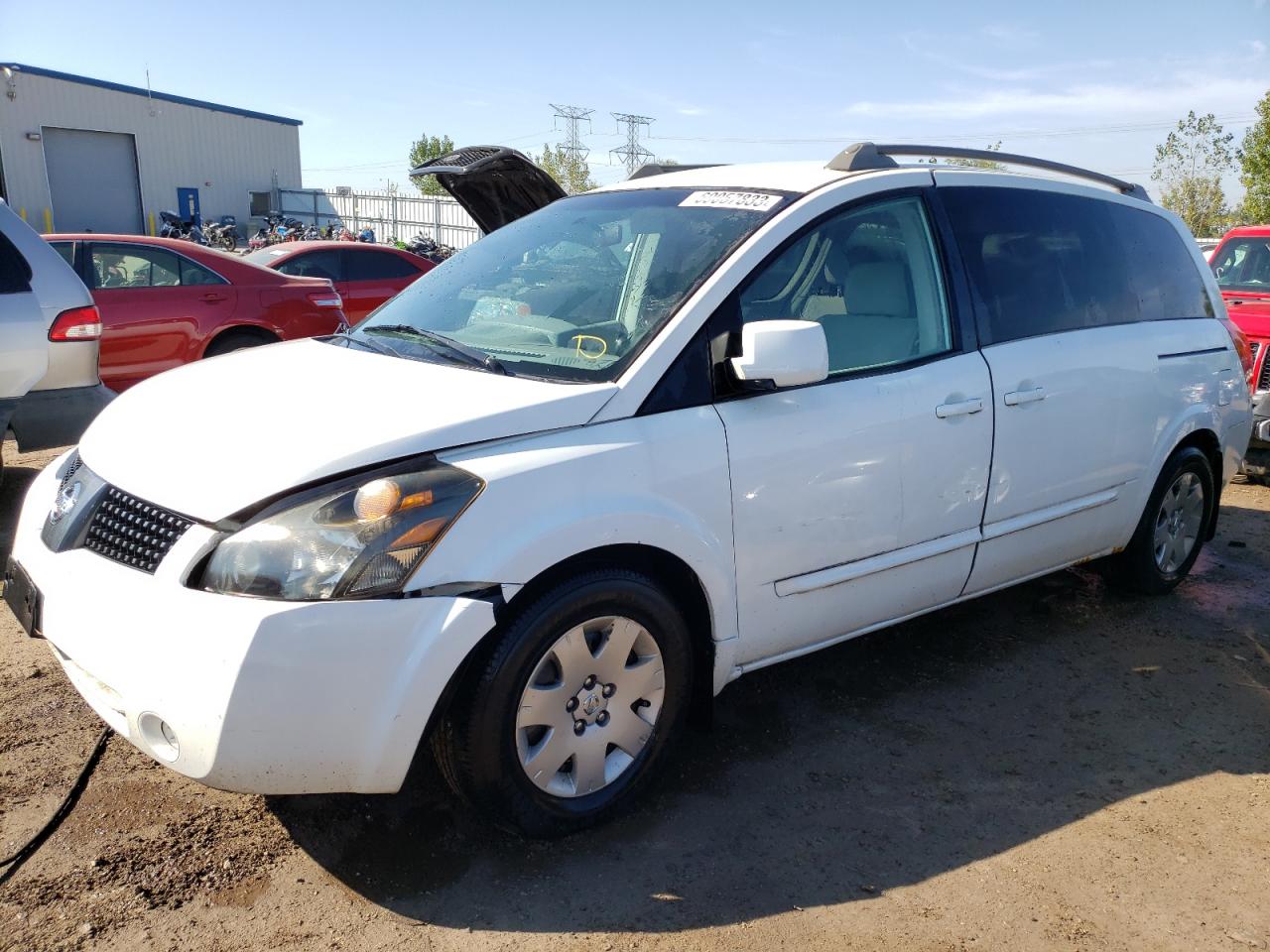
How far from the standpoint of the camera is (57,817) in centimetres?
277

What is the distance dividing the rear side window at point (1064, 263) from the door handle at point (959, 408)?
28 cm

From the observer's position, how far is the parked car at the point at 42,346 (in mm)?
4938

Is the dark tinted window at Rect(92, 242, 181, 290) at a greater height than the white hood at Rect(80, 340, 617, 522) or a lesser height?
greater

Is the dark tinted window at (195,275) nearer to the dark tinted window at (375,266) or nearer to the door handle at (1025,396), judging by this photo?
the dark tinted window at (375,266)

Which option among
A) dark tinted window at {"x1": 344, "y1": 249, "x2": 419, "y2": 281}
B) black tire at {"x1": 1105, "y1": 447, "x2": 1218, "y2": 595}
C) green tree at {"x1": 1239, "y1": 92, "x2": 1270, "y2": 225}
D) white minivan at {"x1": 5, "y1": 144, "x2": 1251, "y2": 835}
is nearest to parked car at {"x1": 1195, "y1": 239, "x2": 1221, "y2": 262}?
black tire at {"x1": 1105, "y1": 447, "x2": 1218, "y2": 595}

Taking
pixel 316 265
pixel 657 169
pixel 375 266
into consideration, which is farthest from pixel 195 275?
pixel 657 169

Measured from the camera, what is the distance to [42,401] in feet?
16.4

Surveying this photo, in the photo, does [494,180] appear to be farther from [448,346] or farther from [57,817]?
[57,817]

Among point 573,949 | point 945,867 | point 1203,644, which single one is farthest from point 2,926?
point 1203,644

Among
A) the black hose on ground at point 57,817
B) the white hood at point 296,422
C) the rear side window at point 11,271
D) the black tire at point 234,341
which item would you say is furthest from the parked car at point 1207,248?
the black tire at point 234,341

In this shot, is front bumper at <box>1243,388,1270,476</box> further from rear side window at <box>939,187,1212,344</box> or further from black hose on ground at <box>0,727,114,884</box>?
black hose on ground at <box>0,727,114,884</box>

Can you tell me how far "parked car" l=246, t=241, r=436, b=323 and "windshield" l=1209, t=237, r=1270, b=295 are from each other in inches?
309

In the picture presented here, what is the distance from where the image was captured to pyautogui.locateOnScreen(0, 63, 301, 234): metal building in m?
34.6

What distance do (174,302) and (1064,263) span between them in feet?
21.1
